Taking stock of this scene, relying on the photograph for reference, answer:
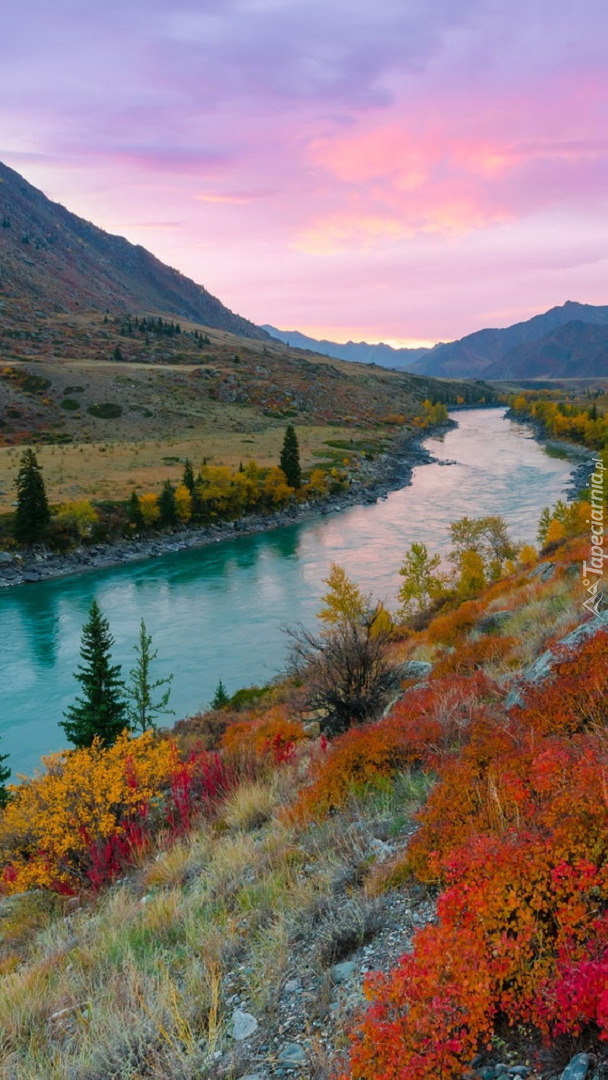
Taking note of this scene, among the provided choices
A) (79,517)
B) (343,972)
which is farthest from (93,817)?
(79,517)

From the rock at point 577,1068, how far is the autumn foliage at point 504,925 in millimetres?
98

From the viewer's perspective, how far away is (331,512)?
7006cm

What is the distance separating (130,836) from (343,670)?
181 inches

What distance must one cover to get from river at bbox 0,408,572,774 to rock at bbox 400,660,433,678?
5.64 metres

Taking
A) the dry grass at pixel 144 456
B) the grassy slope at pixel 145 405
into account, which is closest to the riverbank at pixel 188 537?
the dry grass at pixel 144 456

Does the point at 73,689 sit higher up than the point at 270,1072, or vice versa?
the point at 270,1072

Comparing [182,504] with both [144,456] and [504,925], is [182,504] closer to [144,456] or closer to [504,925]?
[144,456]

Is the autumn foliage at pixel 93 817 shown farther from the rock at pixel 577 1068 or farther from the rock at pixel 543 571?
the rock at pixel 543 571

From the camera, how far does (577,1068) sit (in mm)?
2824

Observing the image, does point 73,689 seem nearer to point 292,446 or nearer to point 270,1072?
point 270,1072

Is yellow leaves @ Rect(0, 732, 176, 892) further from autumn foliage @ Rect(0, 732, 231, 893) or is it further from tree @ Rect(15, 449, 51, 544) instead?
tree @ Rect(15, 449, 51, 544)

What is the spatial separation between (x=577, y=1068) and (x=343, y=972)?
5.83ft

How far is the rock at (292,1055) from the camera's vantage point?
11.8 ft

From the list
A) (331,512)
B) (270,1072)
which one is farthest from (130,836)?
(331,512)
